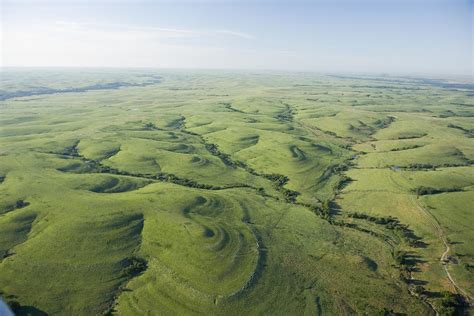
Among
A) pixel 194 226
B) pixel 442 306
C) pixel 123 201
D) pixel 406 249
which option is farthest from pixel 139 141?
pixel 442 306

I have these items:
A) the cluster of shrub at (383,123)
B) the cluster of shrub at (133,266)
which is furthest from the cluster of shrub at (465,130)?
the cluster of shrub at (133,266)

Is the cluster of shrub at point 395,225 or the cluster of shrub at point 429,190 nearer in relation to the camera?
the cluster of shrub at point 395,225

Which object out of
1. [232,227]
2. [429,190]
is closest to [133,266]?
[232,227]

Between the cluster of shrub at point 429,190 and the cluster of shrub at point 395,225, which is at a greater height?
the cluster of shrub at point 429,190

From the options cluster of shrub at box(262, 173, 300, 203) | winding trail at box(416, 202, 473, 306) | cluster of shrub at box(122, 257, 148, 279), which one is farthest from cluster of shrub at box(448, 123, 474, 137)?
cluster of shrub at box(122, 257, 148, 279)

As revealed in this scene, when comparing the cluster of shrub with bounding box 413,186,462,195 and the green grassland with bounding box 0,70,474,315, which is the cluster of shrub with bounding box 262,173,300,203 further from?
the cluster of shrub with bounding box 413,186,462,195

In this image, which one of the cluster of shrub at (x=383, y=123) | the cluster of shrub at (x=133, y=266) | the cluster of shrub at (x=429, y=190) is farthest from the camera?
the cluster of shrub at (x=383, y=123)

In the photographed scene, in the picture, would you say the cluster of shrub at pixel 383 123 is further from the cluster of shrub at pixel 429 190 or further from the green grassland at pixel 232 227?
the cluster of shrub at pixel 429 190

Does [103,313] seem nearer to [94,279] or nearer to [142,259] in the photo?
[94,279]
